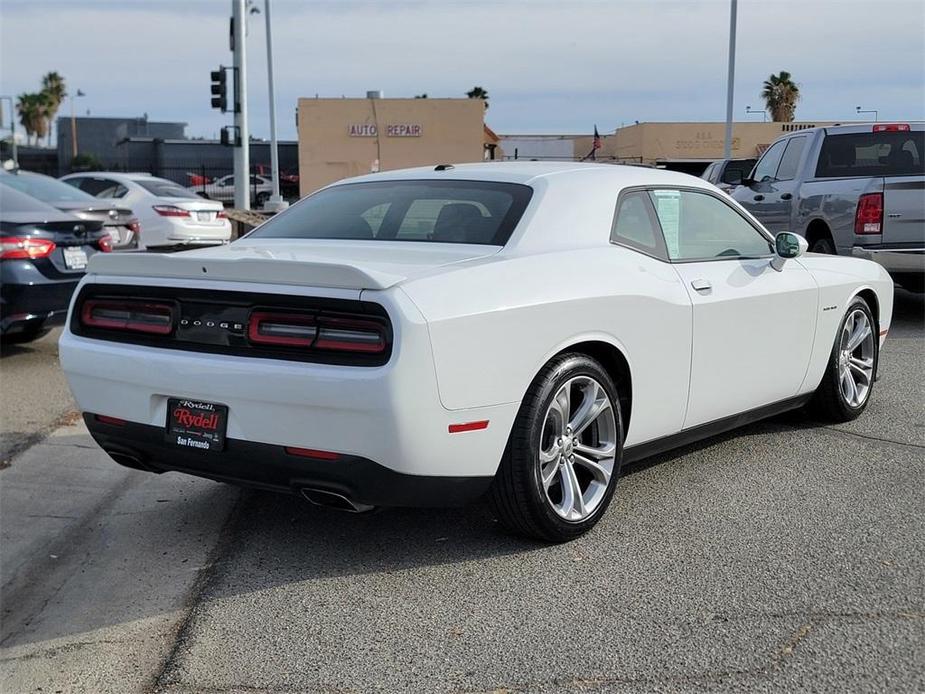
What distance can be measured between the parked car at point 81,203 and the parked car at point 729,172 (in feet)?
21.5

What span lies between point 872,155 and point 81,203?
311 inches

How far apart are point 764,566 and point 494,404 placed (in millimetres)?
1207

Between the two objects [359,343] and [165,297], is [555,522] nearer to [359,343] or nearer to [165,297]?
[359,343]

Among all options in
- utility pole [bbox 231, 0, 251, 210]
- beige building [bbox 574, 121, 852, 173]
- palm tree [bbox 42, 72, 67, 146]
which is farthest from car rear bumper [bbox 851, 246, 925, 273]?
palm tree [bbox 42, 72, 67, 146]

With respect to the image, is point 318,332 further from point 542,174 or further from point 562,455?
point 542,174

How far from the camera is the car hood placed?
3533mm

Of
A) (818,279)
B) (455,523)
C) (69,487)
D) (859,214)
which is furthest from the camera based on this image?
(859,214)

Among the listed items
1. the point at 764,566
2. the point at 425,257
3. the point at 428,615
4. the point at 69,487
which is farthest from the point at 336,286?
the point at 69,487

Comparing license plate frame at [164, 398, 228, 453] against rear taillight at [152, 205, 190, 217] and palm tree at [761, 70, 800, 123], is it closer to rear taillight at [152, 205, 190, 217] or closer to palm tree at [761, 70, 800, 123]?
rear taillight at [152, 205, 190, 217]

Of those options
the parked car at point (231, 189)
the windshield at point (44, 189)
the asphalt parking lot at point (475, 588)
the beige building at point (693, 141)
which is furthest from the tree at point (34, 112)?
the asphalt parking lot at point (475, 588)

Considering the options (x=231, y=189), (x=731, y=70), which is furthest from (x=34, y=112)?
(x=731, y=70)

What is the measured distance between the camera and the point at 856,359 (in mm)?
6137

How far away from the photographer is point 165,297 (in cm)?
399

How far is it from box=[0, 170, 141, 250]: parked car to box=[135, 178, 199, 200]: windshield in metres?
4.85
